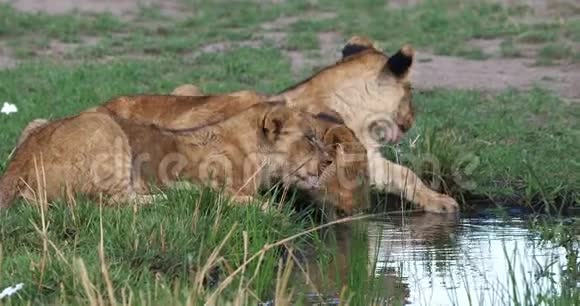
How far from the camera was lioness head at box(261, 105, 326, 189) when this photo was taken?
699 cm

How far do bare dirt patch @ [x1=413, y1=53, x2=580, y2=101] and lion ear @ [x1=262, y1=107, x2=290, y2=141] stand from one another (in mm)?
3827

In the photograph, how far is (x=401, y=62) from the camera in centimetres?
805

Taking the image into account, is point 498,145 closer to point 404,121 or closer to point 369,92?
point 404,121

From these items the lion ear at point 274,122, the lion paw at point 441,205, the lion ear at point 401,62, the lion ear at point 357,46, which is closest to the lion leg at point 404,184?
the lion paw at point 441,205

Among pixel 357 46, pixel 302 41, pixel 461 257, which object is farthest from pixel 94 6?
pixel 461 257

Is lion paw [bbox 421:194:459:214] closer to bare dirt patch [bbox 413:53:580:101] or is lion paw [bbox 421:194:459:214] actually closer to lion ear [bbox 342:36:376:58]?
lion ear [bbox 342:36:376:58]

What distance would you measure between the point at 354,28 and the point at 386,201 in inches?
215

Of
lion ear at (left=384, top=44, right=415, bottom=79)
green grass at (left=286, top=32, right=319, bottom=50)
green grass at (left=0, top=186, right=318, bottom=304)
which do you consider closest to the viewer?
green grass at (left=0, top=186, right=318, bottom=304)

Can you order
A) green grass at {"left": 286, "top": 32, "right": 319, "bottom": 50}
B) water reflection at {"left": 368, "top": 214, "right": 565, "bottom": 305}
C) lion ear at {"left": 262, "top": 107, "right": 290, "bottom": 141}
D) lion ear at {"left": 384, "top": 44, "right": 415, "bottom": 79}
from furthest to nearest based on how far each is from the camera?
green grass at {"left": 286, "top": 32, "right": 319, "bottom": 50} < lion ear at {"left": 384, "top": 44, "right": 415, "bottom": 79} < lion ear at {"left": 262, "top": 107, "right": 290, "bottom": 141} < water reflection at {"left": 368, "top": 214, "right": 565, "bottom": 305}

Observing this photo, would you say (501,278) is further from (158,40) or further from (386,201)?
(158,40)

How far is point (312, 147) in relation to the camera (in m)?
7.00

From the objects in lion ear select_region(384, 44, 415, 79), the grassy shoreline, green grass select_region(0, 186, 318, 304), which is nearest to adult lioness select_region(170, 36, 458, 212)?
lion ear select_region(384, 44, 415, 79)

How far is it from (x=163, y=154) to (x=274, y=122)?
53 cm

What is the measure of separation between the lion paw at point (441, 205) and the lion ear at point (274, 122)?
1.03 meters
